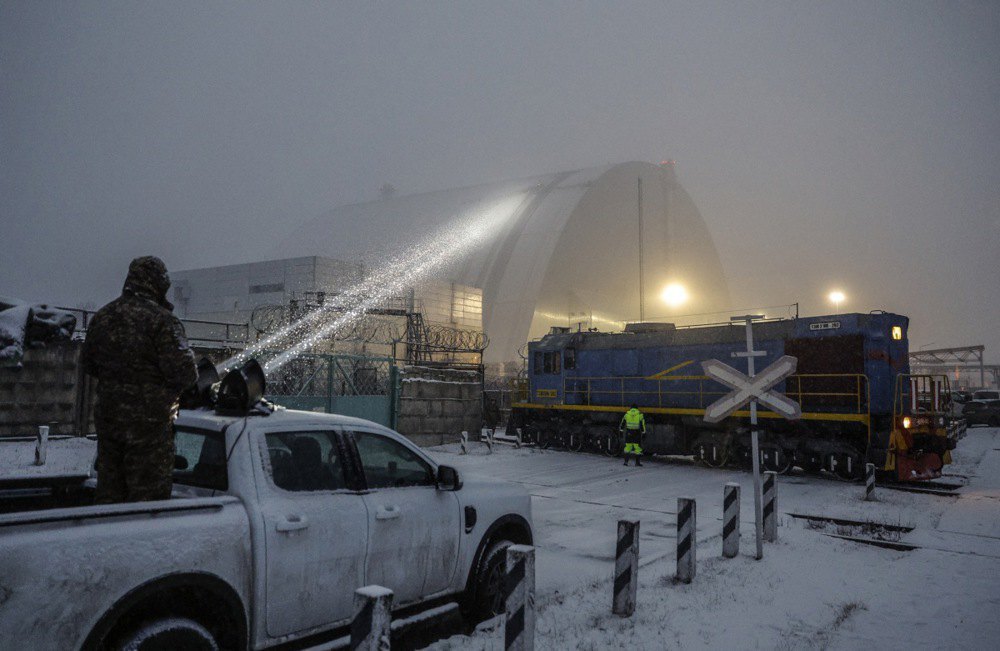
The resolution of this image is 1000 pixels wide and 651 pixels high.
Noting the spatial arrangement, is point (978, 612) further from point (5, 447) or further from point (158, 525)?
point (5, 447)

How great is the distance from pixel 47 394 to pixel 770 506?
15.7 meters

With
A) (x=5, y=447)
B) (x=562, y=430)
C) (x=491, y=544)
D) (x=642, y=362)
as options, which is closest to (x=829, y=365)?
(x=642, y=362)

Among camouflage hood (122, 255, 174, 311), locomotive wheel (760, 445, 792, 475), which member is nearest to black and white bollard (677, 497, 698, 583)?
camouflage hood (122, 255, 174, 311)

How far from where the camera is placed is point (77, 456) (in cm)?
1440

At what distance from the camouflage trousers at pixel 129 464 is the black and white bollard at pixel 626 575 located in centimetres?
388

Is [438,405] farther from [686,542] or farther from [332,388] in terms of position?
[686,542]

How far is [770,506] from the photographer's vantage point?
9.01 metres

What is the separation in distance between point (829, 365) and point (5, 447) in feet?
62.8

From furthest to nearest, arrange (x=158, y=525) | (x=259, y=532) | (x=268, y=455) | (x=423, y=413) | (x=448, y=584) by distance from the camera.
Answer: (x=423, y=413) → (x=448, y=584) → (x=268, y=455) → (x=259, y=532) → (x=158, y=525)

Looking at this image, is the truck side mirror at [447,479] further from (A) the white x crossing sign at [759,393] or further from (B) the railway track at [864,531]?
(B) the railway track at [864,531]

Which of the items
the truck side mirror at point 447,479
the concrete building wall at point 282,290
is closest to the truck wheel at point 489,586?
the truck side mirror at point 447,479

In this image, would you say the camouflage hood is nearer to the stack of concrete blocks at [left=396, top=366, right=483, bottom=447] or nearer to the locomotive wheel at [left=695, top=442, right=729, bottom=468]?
the stack of concrete blocks at [left=396, top=366, right=483, bottom=447]

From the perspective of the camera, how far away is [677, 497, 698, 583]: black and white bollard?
7059 mm

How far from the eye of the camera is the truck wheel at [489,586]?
552 centimetres
